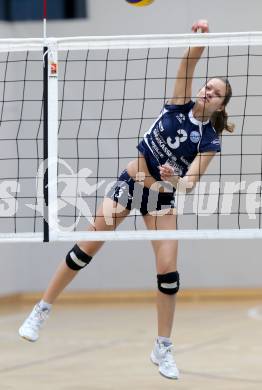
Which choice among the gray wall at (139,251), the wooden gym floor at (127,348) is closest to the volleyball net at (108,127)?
the gray wall at (139,251)

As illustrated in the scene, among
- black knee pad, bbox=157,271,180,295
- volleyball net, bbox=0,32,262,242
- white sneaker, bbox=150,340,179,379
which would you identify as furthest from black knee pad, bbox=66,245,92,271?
volleyball net, bbox=0,32,262,242

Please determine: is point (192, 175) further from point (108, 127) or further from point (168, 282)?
point (108, 127)

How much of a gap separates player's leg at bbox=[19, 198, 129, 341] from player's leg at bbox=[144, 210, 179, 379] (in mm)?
193

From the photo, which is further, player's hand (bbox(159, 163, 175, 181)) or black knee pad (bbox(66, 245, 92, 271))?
black knee pad (bbox(66, 245, 92, 271))

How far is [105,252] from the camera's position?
9070mm

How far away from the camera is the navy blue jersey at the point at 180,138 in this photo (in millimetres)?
5371

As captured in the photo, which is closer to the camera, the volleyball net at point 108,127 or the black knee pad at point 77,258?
the black knee pad at point 77,258

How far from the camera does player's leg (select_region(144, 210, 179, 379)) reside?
5.38 metres

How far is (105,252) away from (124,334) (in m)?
1.66

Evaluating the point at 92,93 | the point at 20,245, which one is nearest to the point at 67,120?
the point at 92,93

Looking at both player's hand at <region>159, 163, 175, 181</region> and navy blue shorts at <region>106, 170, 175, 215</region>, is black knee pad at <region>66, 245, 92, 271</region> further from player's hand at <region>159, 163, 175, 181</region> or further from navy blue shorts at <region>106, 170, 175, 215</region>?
player's hand at <region>159, 163, 175, 181</region>

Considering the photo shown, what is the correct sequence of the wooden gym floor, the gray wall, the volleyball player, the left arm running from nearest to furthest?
the left arm
the volleyball player
the wooden gym floor
the gray wall

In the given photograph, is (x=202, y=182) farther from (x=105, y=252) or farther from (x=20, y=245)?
(x=20, y=245)

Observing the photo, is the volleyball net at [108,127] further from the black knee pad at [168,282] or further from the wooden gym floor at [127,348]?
the black knee pad at [168,282]
